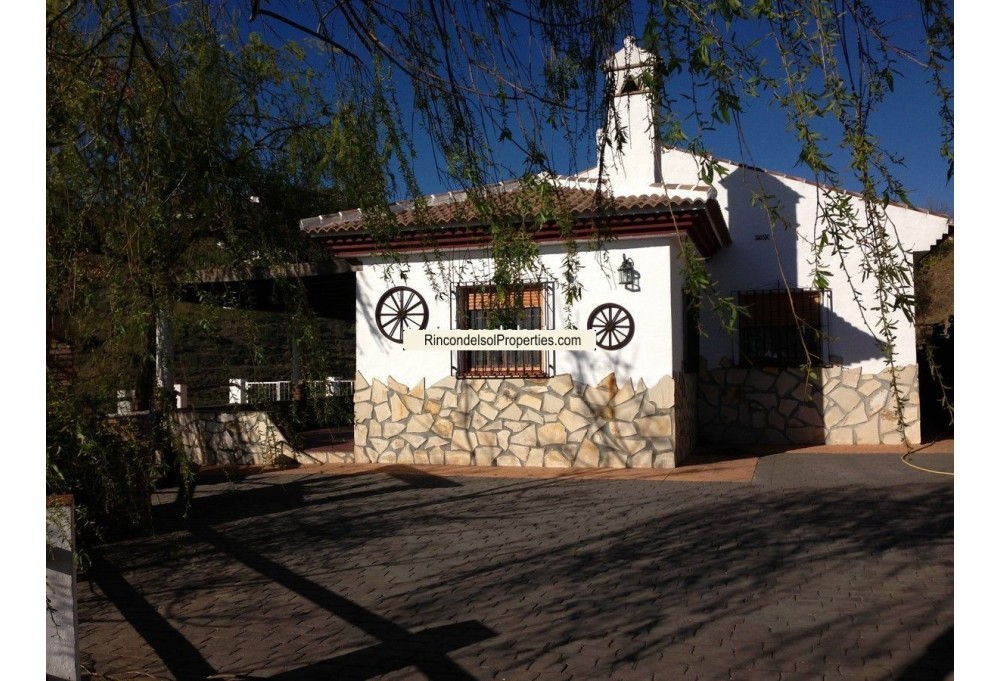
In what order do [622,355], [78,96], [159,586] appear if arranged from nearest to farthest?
[78,96] → [159,586] → [622,355]

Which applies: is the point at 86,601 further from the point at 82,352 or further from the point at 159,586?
the point at 82,352

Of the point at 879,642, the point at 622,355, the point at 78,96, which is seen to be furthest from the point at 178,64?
the point at 622,355

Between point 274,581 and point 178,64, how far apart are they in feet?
11.4

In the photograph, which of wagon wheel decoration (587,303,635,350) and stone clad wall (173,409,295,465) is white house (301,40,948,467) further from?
stone clad wall (173,409,295,465)

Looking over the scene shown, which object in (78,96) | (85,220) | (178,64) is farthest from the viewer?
(178,64)

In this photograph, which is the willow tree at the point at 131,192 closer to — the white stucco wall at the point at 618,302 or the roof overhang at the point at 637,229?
the roof overhang at the point at 637,229

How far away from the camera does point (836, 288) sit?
12.2 metres

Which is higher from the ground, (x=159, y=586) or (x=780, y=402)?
(x=780, y=402)

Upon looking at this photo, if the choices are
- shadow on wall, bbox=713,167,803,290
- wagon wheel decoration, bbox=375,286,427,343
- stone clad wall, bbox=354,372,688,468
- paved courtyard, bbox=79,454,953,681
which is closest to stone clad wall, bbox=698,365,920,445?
shadow on wall, bbox=713,167,803,290

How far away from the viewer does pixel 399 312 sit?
1135cm

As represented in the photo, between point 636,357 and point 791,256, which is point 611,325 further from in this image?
point 791,256

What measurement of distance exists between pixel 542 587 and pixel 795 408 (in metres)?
8.53

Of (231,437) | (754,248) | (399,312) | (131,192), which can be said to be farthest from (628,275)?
(131,192)

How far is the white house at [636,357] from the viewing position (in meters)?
10.3
